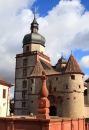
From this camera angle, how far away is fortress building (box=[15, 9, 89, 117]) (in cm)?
4759

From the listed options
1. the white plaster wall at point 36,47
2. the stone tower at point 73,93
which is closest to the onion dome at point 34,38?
the white plaster wall at point 36,47

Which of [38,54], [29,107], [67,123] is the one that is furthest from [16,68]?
[67,123]

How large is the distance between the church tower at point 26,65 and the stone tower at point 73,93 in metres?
8.13

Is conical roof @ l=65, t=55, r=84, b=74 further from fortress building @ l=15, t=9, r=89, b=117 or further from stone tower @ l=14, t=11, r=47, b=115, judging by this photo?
stone tower @ l=14, t=11, r=47, b=115

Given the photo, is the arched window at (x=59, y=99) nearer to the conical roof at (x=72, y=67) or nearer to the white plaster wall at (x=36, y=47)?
the conical roof at (x=72, y=67)

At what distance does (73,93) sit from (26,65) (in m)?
15.6

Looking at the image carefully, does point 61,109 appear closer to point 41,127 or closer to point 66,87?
point 66,87

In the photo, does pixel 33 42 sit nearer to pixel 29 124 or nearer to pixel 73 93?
pixel 73 93

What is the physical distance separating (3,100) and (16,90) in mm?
16908

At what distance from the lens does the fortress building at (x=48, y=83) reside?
156 feet

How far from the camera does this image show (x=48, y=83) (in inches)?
2003

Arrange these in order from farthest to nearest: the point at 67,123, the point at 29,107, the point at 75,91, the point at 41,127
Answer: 1. the point at 29,107
2. the point at 75,91
3. the point at 67,123
4. the point at 41,127

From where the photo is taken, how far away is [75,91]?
156 ft

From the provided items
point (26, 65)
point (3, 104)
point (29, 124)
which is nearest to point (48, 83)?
point (26, 65)
